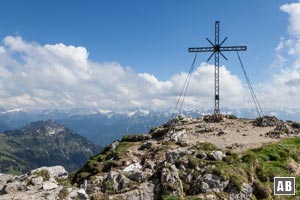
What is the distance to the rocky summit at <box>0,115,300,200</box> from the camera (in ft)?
105

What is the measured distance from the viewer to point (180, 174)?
34.6 metres

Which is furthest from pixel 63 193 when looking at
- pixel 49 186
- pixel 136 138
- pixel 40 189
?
pixel 136 138

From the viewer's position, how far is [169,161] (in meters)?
37.4

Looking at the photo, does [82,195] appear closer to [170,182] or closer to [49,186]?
[49,186]

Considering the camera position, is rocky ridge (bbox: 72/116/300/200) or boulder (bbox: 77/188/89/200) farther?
rocky ridge (bbox: 72/116/300/200)

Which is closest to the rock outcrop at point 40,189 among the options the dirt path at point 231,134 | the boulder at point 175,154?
the boulder at point 175,154

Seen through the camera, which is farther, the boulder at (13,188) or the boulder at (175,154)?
the boulder at (175,154)

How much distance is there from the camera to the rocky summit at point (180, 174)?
3212 cm

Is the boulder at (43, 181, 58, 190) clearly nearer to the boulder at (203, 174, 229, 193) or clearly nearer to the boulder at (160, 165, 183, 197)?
the boulder at (160, 165, 183, 197)

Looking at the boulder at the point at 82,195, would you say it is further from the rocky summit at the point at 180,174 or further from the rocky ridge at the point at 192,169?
the rocky ridge at the point at 192,169
